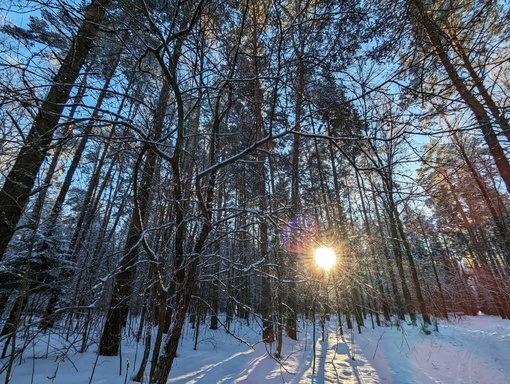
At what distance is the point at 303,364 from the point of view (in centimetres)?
580

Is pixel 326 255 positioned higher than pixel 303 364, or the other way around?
pixel 326 255

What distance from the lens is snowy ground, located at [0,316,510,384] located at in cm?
428

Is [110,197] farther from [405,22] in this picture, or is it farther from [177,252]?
[405,22]

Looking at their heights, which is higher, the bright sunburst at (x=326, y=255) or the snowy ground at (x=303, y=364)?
the bright sunburst at (x=326, y=255)

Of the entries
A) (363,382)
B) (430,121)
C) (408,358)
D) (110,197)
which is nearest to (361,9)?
(430,121)

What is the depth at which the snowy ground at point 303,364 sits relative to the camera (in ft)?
14.0

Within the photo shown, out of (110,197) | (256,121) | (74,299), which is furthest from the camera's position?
(110,197)

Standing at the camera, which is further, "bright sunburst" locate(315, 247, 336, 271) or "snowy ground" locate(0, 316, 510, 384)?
"snowy ground" locate(0, 316, 510, 384)

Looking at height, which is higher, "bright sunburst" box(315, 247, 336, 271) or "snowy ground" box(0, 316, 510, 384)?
"bright sunburst" box(315, 247, 336, 271)

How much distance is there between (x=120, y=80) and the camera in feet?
8.02

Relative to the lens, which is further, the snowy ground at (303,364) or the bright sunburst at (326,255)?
the snowy ground at (303,364)

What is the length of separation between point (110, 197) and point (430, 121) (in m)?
11.6

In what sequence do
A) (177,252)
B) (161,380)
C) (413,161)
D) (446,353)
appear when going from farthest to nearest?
(446,353) → (177,252) → (161,380) → (413,161)

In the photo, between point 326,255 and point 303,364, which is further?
point 303,364
